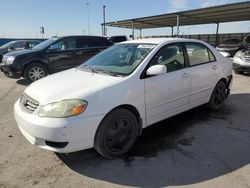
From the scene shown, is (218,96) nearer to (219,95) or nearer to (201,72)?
(219,95)

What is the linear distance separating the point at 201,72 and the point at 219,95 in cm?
101

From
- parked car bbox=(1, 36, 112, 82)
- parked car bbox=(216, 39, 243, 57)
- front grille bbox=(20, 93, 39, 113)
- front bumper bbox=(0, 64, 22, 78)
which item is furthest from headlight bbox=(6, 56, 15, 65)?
parked car bbox=(216, 39, 243, 57)

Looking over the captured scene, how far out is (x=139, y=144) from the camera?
378 centimetres

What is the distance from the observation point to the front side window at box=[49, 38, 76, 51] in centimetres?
891

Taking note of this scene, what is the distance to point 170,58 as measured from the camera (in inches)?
161

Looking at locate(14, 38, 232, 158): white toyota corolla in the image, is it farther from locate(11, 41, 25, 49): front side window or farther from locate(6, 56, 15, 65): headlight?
locate(11, 41, 25, 49): front side window

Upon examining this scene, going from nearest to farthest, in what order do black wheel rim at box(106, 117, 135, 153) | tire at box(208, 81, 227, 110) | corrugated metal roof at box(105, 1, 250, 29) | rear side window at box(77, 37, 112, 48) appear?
1. black wheel rim at box(106, 117, 135, 153)
2. tire at box(208, 81, 227, 110)
3. rear side window at box(77, 37, 112, 48)
4. corrugated metal roof at box(105, 1, 250, 29)

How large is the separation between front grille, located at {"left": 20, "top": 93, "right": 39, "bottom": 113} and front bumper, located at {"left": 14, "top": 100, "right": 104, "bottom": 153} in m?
0.10

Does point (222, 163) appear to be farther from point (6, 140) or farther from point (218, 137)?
point (6, 140)

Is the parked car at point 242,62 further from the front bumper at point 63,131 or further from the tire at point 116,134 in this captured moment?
the front bumper at point 63,131

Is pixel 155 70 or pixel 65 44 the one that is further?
pixel 65 44

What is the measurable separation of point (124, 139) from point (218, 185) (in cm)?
131

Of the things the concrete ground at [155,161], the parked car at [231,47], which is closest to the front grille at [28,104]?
the concrete ground at [155,161]

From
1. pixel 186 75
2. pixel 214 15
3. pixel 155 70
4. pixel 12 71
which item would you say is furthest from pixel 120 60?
pixel 214 15
